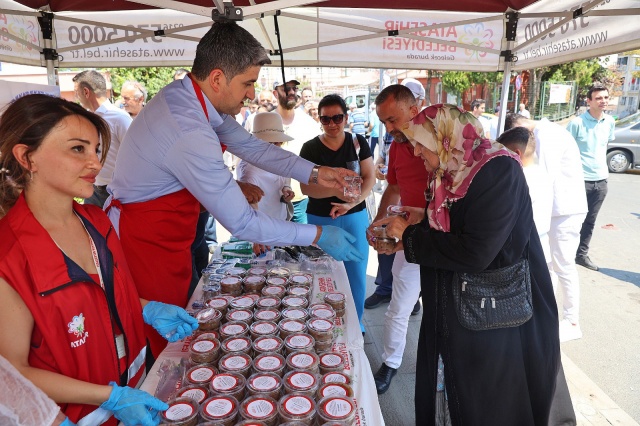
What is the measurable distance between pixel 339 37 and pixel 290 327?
349 centimetres

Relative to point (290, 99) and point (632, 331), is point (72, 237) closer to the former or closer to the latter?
point (290, 99)

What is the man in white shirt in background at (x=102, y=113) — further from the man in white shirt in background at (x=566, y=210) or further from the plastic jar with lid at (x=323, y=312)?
the man in white shirt in background at (x=566, y=210)

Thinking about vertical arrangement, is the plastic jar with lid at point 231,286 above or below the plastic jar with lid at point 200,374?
above

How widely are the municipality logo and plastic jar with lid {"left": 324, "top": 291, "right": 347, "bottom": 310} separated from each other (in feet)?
3.45

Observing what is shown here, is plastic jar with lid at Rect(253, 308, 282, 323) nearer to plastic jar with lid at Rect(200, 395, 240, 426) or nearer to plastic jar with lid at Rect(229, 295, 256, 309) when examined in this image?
plastic jar with lid at Rect(229, 295, 256, 309)

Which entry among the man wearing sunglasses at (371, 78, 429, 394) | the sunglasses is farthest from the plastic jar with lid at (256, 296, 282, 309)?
the sunglasses

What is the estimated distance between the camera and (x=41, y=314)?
4.32 ft

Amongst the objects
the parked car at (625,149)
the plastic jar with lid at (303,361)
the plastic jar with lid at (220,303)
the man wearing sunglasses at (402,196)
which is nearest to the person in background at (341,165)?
the man wearing sunglasses at (402,196)

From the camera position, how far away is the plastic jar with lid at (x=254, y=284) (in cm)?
224

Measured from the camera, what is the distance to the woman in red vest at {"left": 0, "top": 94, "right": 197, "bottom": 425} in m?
1.29

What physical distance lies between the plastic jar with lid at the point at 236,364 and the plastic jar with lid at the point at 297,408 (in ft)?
0.76

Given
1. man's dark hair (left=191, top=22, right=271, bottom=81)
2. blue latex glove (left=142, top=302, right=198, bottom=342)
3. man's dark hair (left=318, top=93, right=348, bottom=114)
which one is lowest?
blue latex glove (left=142, top=302, right=198, bottom=342)

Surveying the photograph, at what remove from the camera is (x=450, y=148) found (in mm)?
1887

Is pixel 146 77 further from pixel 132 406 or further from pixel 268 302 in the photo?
pixel 132 406
